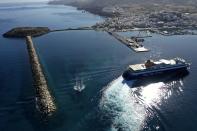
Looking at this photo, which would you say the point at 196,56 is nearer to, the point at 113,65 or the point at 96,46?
the point at 113,65

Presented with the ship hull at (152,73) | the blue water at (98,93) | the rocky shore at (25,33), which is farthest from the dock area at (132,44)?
the rocky shore at (25,33)

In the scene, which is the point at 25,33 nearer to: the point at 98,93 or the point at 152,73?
the point at 152,73

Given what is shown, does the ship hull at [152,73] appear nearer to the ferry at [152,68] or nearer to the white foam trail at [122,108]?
the ferry at [152,68]

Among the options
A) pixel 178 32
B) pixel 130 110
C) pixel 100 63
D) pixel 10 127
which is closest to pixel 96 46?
pixel 100 63

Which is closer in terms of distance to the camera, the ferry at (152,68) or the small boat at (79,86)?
the small boat at (79,86)

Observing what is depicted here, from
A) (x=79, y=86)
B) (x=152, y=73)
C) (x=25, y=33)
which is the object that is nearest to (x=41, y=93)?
(x=79, y=86)

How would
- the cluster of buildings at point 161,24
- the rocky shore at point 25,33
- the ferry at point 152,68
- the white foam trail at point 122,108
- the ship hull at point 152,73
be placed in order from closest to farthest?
1. the white foam trail at point 122,108
2. the ship hull at point 152,73
3. the ferry at point 152,68
4. the rocky shore at point 25,33
5. the cluster of buildings at point 161,24

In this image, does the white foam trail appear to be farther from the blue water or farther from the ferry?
the ferry
